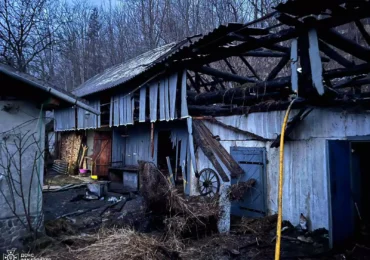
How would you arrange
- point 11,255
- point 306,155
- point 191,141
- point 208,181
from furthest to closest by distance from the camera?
point 191,141 < point 208,181 < point 306,155 < point 11,255

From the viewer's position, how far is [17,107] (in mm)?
5797

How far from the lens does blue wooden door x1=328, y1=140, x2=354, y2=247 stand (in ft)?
18.9

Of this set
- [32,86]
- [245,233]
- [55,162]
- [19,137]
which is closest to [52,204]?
[19,137]

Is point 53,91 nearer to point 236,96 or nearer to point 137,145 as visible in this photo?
point 236,96

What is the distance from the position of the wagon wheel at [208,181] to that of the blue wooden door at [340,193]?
11.6 ft

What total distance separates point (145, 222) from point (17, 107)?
446 centimetres

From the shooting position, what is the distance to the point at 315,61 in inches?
183

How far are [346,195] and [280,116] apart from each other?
2.42 m

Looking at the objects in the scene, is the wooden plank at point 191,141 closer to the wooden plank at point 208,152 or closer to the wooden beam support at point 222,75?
the wooden plank at point 208,152

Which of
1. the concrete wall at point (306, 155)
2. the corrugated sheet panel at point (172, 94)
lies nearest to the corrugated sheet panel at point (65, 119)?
the corrugated sheet panel at point (172, 94)

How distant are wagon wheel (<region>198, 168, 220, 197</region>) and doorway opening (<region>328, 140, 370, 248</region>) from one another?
11.7 feet

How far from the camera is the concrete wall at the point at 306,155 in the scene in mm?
6285

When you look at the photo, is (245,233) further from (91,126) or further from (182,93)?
(91,126)

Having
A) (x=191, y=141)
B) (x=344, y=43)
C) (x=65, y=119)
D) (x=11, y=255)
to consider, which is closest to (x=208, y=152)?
(x=191, y=141)
